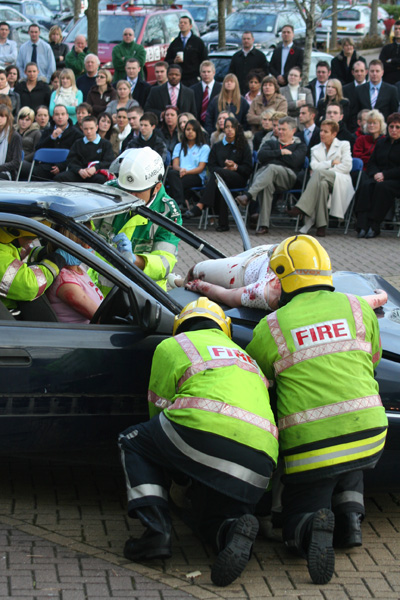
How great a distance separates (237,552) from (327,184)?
8.84m

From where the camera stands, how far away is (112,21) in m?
21.4

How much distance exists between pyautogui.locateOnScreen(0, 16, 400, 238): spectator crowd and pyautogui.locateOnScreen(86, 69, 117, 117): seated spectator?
0.06ft

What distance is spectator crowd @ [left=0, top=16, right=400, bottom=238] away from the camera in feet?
40.6

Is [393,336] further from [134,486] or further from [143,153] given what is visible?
[143,153]

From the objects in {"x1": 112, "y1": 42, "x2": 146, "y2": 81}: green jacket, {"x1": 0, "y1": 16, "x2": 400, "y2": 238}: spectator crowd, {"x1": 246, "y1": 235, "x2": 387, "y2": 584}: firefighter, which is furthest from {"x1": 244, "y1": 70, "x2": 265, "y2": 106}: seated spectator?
{"x1": 246, "y1": 235, "x2": 387, "y2": 584}: firefighter

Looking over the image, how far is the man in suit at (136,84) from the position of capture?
1609 cm

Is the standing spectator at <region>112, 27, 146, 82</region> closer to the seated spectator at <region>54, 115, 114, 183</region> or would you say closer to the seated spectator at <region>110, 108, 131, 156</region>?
the seated spectator at <region>110, 108, 131, 156</region>

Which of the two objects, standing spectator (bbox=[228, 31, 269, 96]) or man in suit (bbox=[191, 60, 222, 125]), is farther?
standing spectator (bbox=[228, 31, 269, 96])

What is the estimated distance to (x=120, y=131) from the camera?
13891 mm

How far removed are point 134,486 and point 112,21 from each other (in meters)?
18.8

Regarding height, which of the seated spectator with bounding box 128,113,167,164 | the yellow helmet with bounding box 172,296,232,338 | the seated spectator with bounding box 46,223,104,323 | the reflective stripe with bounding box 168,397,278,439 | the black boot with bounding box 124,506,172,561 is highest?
the yellow helmet with bounding box 172,296,232,338

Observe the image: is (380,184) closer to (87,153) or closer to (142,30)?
(87,153)

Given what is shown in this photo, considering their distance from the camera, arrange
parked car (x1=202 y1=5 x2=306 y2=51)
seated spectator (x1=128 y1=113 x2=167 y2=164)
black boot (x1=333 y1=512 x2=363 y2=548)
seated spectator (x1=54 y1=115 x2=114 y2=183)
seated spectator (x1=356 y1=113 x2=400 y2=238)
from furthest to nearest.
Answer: parked car (x1=202 y1=5 x2=306 y2=51)
seated spectator (x1=128 y1=113 x2=167 y2=164)
seated spectator (x1=54 y1=115 x2=114 y2=183)
seated spectator (x1=356 y1=113 x2=400 y2=238)
black boot (x1=333 y1=512 x2=363 y2=548)

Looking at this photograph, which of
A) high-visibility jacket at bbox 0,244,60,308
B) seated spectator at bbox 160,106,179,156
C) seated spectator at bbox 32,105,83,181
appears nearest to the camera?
high-visibility jacket at bbox 0,244,60,308
